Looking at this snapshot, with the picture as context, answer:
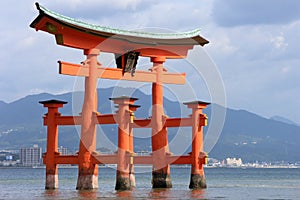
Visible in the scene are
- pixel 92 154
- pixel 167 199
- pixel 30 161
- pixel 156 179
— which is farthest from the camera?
pixel 30 161

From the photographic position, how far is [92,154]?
116ft

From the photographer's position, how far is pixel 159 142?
38000mm

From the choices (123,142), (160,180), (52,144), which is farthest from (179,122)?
(52,144)

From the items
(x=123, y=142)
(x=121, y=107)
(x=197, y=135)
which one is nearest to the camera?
(x=121, y=107)

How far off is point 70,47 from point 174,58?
779cm

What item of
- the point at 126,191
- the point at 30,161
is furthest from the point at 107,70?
the point at 30,161

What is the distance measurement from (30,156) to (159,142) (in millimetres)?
137216

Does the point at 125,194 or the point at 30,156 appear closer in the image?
the point at 125,194

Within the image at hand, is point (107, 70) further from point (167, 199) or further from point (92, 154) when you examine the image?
point (167, 199)

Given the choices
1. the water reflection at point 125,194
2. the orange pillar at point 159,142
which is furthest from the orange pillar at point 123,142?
the orange pillar at point 159,142

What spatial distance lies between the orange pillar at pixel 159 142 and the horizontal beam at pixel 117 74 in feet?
2.17

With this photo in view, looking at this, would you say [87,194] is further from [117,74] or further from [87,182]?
[117,74]

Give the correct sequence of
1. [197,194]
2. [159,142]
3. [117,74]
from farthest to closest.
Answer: [159,142]
[117,74]
[197,194]

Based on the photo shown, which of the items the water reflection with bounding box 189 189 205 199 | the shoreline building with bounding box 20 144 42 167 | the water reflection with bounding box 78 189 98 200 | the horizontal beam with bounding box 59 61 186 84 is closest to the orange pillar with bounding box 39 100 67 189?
the water reflection with bounding box 78 189 98 200
